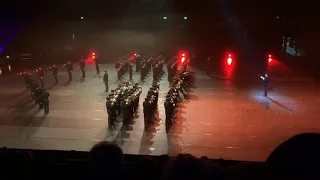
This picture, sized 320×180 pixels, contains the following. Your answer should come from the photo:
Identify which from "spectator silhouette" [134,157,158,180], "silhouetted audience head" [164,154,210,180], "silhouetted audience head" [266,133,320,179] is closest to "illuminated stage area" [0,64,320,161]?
"spectator silhouette" [134,157,158,180]

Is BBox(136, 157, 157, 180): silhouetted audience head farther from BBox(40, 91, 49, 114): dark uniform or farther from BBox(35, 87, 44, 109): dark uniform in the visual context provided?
BBox(35, 87, 44, 109): dark uniform

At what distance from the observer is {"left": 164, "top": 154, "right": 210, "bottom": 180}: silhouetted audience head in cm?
192

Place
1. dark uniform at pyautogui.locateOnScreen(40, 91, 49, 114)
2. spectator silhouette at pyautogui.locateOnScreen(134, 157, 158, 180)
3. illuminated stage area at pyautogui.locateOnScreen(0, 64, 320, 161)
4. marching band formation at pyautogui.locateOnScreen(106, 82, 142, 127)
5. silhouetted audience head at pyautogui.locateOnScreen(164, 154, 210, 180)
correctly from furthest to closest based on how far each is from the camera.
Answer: dark uniform at pyautogui.locateOnScreen(40, 91, 49, 114)
marching band formation at pyautogui.locateOnScreen(106, 82, 142, 127)
illuminated stage area at pyautogui.locateOnScreen(0, 64, 320, 161)
spectator silhouette at pyautogui.locateOnScreen(134, 157, 158, 180)
silhouetted audience head at pyautogui.locateOnScreen(164, 154, 210, 180)

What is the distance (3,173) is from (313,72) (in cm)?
1807

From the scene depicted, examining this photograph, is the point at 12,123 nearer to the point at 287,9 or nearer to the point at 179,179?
the point at 179,179

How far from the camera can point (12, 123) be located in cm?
1005

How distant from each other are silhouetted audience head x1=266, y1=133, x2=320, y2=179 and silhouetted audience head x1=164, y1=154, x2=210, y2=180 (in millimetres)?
444

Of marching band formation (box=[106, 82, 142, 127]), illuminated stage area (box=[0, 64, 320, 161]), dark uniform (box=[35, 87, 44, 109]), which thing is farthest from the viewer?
dark uniform (box=[35, 87, 44, 109])

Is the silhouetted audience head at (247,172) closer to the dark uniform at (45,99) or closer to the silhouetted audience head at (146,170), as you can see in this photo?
the silhouetted audience head at (146,170)

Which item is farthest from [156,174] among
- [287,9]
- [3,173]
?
[287,9]

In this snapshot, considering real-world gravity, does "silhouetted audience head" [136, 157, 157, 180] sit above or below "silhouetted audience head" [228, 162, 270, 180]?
below

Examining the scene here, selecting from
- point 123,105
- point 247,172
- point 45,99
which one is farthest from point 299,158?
point 45,99

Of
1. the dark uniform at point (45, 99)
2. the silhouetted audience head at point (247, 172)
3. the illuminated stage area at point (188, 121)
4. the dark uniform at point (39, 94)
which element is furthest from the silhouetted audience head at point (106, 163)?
the dark uniform at point (39, 94)

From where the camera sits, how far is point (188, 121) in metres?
10.2
